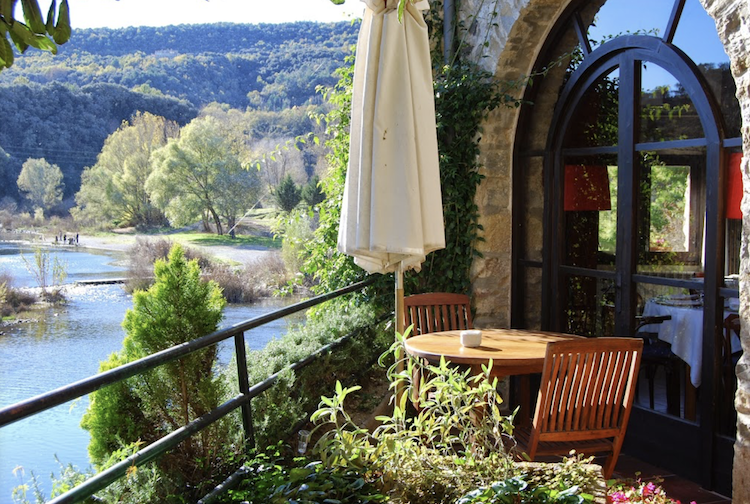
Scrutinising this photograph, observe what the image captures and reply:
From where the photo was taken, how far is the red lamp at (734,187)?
2723 mm

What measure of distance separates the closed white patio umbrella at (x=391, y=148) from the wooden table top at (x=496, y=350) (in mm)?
441

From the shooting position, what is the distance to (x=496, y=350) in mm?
2854

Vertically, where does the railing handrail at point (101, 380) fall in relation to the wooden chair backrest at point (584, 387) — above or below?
above

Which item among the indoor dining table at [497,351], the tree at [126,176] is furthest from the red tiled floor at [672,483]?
the tree at [126,176]

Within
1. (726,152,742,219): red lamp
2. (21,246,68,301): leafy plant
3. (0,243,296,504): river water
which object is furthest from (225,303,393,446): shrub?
(21,246,68,301): leafy plant

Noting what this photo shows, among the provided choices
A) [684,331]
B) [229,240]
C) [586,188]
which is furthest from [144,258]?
[684,331]

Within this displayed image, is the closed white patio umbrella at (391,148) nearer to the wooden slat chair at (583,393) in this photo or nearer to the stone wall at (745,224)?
the wooden slat chair at (583,393)

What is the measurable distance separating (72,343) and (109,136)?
5380 millimetres

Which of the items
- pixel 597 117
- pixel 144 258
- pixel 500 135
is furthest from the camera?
pixel 144 258

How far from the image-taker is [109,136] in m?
17.3

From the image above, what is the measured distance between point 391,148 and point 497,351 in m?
0.98

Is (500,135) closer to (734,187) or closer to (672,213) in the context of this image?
(672,213)

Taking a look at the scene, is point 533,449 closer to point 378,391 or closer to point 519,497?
point 519,497

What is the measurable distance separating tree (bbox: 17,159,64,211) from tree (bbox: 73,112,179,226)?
0.59 metres
